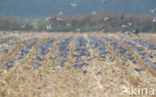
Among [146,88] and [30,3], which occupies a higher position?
[30,3]

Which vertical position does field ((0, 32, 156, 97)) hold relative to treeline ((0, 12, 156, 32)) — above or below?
below

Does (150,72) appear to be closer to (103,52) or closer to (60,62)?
(103,52)

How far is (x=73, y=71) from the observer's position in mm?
3104

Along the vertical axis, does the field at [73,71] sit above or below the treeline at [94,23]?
below

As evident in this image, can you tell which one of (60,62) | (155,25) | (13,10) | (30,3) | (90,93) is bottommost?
(90,93)

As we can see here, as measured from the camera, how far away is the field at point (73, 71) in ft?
7.85

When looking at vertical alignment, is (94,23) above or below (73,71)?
→ above

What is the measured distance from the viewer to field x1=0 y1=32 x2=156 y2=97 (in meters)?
2.39

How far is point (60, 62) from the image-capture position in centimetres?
345

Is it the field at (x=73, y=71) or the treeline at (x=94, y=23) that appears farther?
the treeline at (x=94, y=23)

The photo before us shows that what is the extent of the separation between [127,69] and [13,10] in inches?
1590

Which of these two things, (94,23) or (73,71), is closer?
(73,71)

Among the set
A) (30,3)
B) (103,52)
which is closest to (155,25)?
(103,52)

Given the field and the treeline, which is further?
the treeline
